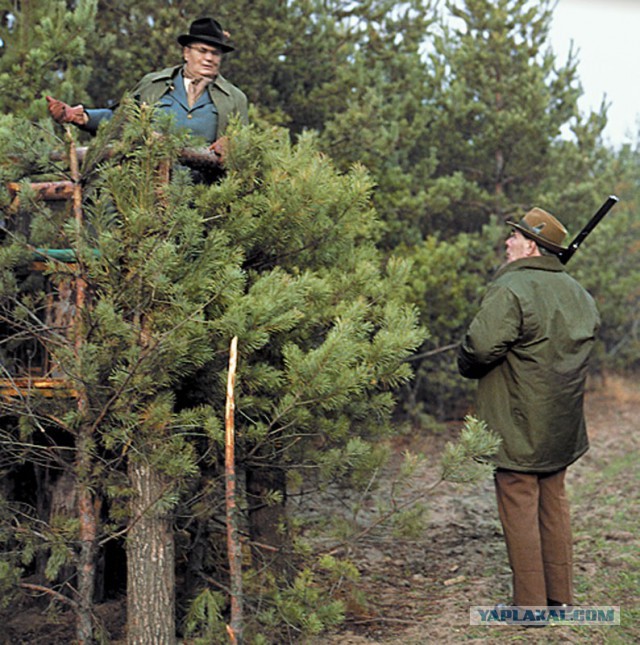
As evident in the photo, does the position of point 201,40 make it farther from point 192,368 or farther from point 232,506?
point 232,506

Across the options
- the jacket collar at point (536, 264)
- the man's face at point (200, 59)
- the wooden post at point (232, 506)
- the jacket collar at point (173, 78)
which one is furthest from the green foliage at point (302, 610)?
the man's face at point (200, 59)

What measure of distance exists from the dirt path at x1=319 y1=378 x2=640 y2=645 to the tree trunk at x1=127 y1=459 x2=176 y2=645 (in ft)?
3.10

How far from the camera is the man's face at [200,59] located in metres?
4.07

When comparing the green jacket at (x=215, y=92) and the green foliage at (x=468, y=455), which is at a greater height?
the green jacket at (x=215, y=92)

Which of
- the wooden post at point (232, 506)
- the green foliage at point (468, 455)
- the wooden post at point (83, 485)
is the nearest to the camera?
the wooden post at point (232, 506)

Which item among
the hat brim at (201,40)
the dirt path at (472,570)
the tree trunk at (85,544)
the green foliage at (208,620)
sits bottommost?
the dirt path at (472,570)

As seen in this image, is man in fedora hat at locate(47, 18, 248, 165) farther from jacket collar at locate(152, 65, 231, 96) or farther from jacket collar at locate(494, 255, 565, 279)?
jacket collar at locate(494, 255, 565, 279)

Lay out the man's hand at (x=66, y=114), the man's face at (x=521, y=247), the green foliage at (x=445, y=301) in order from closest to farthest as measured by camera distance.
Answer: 1. the man's hand at (x=66, y=114)
2. the man's face at (x=521, y=247)
3. the green foliage at (x=445, y=301)

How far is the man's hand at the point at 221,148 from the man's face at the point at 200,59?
2.61ft

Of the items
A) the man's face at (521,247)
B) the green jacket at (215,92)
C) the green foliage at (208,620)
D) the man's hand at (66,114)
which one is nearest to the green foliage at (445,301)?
the man's face at (521,247)

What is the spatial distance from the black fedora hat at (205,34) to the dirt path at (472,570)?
2524mm

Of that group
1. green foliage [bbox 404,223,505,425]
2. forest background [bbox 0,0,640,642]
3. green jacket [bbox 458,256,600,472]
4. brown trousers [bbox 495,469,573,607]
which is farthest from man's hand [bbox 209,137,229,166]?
green foliage [bbox 404,223,505,425]

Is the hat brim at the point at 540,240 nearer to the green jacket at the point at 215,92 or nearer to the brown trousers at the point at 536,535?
the brown trousers at the point at 536,535

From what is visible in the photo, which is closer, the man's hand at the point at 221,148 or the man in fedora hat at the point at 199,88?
the man's hand at the point at 221,148
